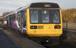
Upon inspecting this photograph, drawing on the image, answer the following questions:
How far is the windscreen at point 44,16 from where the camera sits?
22.0m

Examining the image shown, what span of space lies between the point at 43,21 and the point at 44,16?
371 millimetres

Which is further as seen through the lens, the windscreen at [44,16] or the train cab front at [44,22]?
the windscreen at [44,16]

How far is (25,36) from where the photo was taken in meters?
23.1

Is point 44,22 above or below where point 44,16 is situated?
below

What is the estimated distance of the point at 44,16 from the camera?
2212cm

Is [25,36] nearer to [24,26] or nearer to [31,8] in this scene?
[24,26]

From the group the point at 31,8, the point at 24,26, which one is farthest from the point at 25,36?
the point at 31,8

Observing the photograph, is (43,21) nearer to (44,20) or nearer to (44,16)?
(44,20)

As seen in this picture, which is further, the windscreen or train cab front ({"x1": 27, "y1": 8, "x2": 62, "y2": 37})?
the windscreen

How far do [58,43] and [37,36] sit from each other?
6.34 ft

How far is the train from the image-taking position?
71.6 feet

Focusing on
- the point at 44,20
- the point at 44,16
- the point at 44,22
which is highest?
the point at 44,16

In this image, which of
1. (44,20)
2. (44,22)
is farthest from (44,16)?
(44,22)

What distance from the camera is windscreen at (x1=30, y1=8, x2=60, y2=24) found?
72.1 ft
